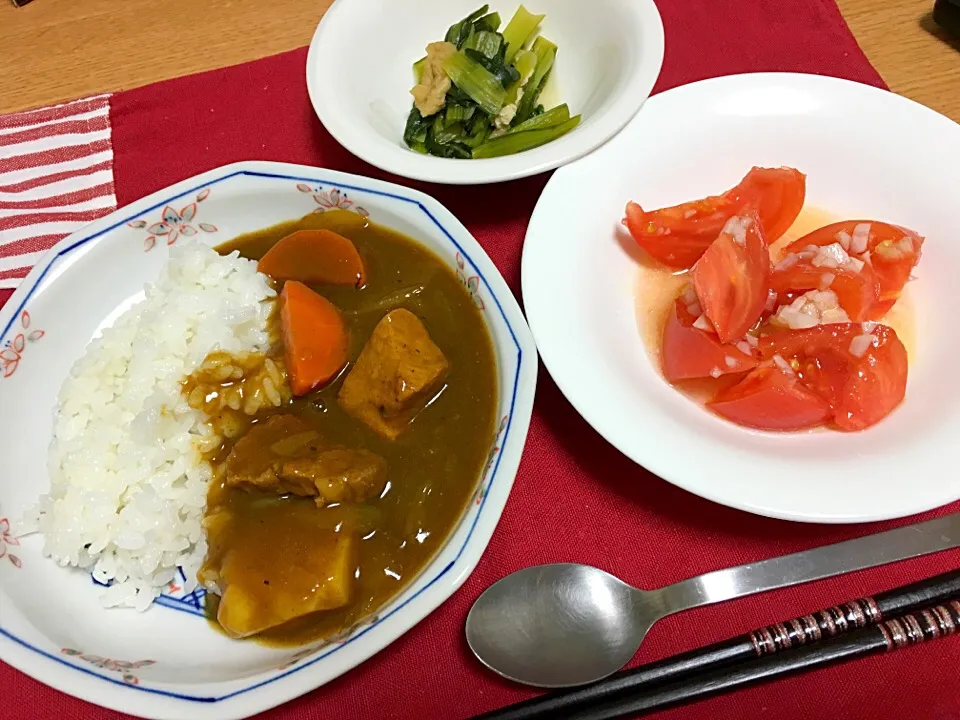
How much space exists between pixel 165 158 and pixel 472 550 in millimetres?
1941

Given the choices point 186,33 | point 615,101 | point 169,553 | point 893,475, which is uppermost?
point 615,101

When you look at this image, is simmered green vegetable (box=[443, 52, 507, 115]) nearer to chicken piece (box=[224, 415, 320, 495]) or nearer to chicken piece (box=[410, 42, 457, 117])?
chicken piece (box=[410, 42, 457, 117])

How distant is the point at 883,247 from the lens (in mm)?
1948

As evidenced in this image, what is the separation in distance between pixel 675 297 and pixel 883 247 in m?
0.59

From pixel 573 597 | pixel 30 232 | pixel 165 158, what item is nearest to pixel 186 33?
pixel 165 158

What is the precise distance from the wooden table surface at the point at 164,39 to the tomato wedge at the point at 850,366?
129 centimetres

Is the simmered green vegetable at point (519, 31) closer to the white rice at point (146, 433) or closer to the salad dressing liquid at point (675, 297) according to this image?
the salad dressing liquid at point (675, 297)

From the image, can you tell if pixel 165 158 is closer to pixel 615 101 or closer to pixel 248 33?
pixel 248 33

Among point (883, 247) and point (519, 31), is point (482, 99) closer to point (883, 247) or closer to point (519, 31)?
point (519, 31)

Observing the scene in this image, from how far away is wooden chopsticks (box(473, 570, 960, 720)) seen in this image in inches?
58.1

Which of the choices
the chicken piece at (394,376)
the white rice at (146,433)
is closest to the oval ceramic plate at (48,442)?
the white rice at (146,433)

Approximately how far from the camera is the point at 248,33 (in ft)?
9.25

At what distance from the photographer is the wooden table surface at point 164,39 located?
260 centimetres

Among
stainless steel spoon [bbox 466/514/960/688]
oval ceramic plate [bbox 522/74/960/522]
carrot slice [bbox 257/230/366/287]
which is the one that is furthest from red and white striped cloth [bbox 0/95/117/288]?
stainless steel spoon [bbox 466/514/960/688]
